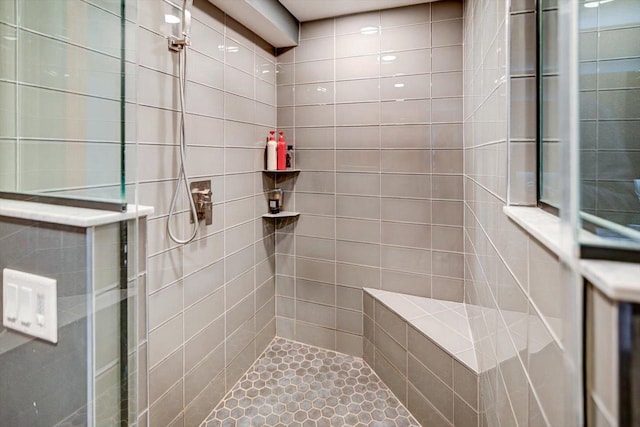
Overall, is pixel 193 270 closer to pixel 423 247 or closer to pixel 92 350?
pixel 92 350

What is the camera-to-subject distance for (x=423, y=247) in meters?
2.18

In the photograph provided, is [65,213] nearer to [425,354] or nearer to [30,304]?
[30,304]

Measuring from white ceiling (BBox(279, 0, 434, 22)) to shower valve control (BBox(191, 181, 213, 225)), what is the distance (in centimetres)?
128

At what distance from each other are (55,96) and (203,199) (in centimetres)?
86

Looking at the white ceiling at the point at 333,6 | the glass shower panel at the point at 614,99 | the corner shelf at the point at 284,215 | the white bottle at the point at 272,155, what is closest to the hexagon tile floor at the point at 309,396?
the corner shelf at the point at 284,215

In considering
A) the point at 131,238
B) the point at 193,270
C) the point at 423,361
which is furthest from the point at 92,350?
the point at 423,361

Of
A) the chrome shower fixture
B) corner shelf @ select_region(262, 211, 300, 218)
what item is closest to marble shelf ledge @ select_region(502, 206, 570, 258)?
the chrome shower fixture

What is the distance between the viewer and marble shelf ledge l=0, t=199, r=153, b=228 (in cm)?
65

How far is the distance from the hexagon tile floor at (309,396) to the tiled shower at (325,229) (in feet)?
0.04

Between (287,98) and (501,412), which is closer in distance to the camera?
(501,412)

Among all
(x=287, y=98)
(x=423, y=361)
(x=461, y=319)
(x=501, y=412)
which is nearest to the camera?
(x=501, y=412)

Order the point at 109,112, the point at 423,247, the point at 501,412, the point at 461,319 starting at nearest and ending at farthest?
the point at 109,112 < the point at 501,412 < the point at 461,319 < the point at 423,247

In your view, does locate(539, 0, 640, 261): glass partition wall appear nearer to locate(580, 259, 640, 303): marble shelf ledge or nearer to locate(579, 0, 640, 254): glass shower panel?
A: locate(579, 0, 640, 254): glass shower panel

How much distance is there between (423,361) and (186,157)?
1.60m
